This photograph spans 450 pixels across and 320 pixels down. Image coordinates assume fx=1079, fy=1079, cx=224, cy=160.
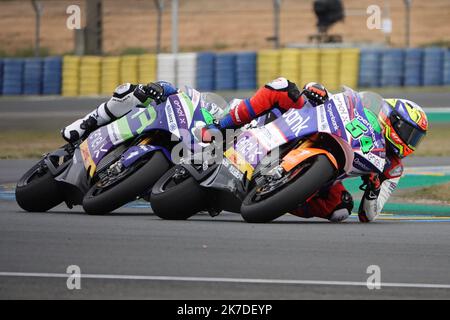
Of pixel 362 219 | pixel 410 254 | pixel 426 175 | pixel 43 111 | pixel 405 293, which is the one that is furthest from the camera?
pixel 43 111

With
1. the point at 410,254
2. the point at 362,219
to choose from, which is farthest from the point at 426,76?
the point at 410,254

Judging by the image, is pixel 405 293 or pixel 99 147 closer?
pixel 405 293

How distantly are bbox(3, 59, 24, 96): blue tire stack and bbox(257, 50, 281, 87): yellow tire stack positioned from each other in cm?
578

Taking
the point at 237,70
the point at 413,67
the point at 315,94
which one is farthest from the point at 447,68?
the point at 315,94

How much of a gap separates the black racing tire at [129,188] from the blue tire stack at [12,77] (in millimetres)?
17507

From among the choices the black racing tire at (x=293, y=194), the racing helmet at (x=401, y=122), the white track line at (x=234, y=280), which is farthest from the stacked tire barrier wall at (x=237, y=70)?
the white track line at (x=234, y=280)

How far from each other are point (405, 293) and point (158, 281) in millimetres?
1340

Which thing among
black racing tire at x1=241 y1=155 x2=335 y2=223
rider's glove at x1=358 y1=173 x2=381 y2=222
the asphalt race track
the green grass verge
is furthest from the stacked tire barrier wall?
black racing tire at x1=241 y1=155 x2=335 y2=223

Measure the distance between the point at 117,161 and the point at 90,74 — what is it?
1663cm

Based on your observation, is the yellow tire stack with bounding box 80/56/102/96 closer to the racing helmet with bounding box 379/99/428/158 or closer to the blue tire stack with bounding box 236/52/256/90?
the blue tire stack with bounding box 236/52/256/90

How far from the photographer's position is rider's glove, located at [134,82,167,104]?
30.1 feet

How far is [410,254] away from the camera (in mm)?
6988
